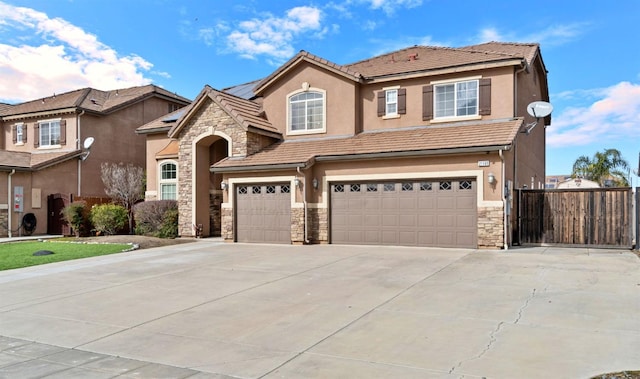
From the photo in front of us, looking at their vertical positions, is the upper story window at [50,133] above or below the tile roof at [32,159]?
above

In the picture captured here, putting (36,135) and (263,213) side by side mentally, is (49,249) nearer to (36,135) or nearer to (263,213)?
(263,213)

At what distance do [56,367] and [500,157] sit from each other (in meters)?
12.7

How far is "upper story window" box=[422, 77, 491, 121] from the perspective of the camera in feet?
54.3

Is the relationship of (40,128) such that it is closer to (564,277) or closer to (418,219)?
(418,219)

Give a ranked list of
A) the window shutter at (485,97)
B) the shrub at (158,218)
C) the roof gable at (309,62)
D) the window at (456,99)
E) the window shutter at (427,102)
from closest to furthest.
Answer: the window shutter at (485,97), the window at (456,99), the window shutter at (427,102), the roof gable at (309,62), the shrub at (158,218)

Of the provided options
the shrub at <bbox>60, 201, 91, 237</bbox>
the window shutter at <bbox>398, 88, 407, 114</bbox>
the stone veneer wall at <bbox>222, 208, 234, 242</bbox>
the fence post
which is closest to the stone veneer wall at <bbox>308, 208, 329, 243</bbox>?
the stone veneer wall at <bbox>222, 208, 234, 242</bbox>

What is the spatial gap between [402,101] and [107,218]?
14.4 m

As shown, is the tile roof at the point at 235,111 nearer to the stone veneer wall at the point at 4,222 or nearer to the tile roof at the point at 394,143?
the tile roof at the point at 394,143

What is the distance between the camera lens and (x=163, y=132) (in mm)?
23422

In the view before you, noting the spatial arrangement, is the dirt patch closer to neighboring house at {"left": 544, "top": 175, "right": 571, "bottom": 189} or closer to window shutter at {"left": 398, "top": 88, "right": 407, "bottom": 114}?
window shutter at {"left": 398, "top": 88, "right": 407, "bottom": 114}

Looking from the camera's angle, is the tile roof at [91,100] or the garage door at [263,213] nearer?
the garage door at [263,213]

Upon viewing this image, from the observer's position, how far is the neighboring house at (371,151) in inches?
591

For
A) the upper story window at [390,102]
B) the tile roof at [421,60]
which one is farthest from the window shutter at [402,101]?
the tile roof at [421,60]

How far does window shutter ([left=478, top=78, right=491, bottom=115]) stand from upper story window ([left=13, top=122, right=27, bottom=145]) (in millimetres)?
26489
